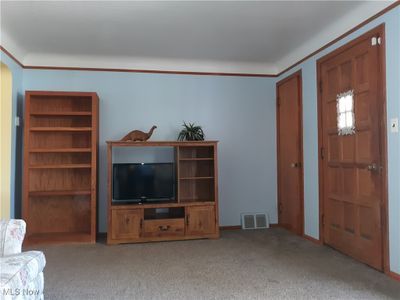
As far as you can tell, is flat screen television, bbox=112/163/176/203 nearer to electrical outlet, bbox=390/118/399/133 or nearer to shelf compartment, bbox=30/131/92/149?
shelf compartment, bbox=30/131/92/149

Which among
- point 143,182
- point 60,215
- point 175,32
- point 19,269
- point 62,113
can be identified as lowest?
point 60,215

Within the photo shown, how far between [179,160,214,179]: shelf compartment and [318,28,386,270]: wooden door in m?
1.55

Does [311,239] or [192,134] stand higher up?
[192,134]

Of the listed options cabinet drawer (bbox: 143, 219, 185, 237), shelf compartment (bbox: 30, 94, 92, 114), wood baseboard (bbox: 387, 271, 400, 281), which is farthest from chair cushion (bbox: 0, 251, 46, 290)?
wood baseboard (bbox: 387, 271, 400, 281)

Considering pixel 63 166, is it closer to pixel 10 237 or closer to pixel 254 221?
pixel 10 237

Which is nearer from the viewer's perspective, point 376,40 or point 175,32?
point 376,40

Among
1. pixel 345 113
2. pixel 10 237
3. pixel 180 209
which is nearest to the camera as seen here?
pixel 10 237

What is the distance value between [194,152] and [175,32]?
1697 mm

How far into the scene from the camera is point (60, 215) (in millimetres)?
4156

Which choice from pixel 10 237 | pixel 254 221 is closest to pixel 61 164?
pixel 10 237

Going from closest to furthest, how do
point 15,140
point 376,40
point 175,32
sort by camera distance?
point 376,40 < point 175,32 < point 15,140

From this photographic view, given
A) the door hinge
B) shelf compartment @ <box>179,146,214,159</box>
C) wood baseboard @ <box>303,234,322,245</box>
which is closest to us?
the door hinge

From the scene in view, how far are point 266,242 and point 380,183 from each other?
159cm

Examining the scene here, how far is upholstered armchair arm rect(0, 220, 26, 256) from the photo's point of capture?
1965mm
